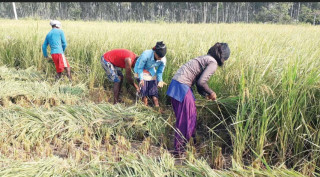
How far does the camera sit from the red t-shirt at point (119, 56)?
3377 millimetres

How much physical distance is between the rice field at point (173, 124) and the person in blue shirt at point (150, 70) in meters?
0.24

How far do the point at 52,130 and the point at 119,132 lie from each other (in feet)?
2.27

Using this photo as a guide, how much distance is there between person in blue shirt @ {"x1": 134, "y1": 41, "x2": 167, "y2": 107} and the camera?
2873 mm

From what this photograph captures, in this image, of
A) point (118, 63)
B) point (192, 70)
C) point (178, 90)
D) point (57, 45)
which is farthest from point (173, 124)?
point (57, 45)

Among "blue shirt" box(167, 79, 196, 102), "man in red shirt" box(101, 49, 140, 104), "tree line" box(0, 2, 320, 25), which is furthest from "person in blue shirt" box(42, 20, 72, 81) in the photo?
"tree line" box(0, 2, 320, 25)

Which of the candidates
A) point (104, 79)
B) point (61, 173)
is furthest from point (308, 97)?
point (104, 79)

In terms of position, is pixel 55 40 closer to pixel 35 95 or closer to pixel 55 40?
pixel 55 40

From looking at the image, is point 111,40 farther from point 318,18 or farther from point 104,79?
point 318,18

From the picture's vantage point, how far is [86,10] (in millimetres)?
38781

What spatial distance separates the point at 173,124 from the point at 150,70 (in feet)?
2.76

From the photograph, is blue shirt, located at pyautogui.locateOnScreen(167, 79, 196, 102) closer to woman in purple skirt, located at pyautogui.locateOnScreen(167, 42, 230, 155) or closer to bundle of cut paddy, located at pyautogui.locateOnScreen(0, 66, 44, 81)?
woman in purple skirt, located at pyautogui.locateOnScreen(167, 42, 230, 155)

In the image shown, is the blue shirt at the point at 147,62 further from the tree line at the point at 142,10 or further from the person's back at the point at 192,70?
the tree line at the point at 142,10

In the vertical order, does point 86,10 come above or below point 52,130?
above

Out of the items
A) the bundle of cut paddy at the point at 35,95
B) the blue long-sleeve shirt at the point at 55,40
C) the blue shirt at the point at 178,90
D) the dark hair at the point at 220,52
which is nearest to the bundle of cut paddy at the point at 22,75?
the bundle of cut paddy at the point at 35,95
